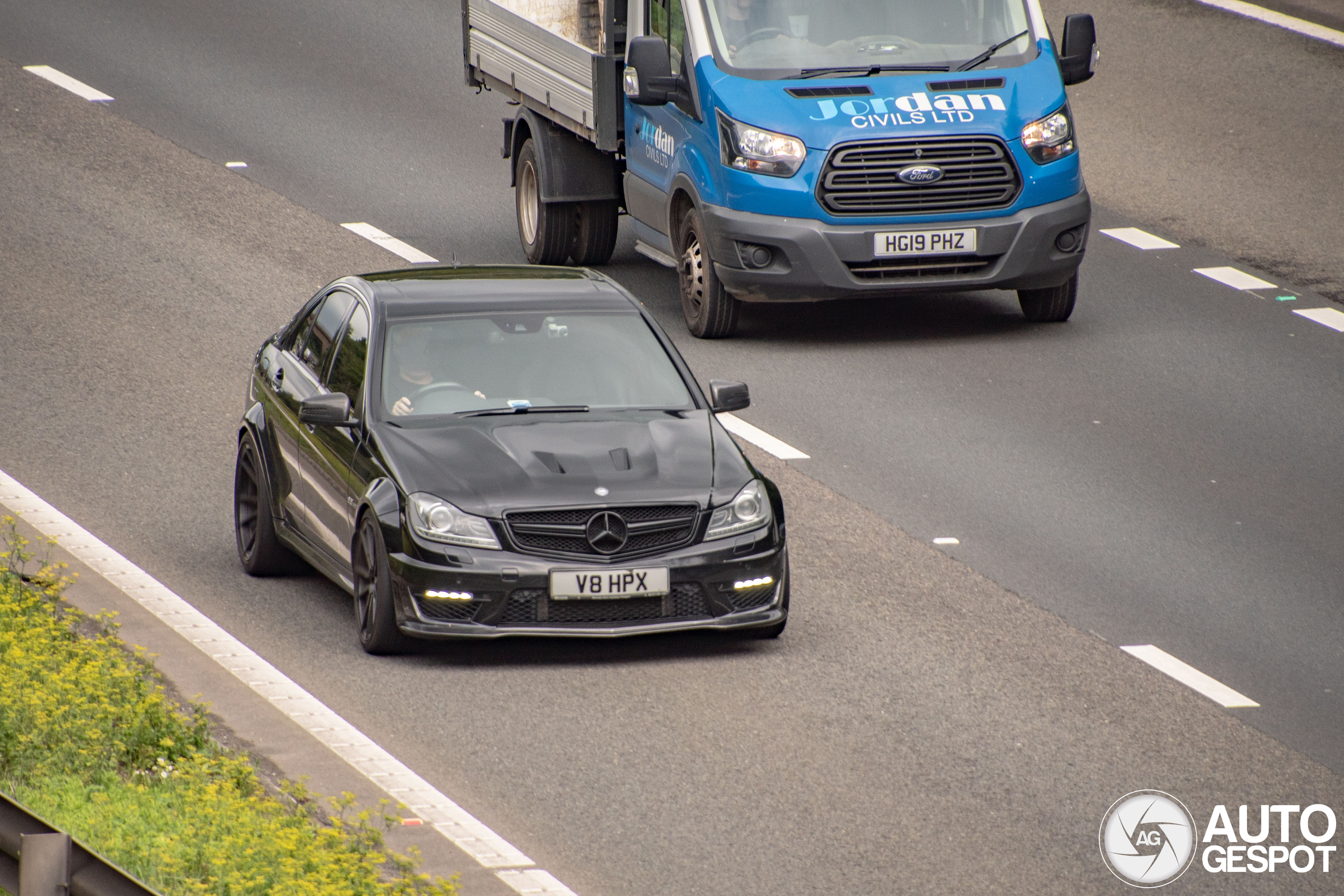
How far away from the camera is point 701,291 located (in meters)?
15.7

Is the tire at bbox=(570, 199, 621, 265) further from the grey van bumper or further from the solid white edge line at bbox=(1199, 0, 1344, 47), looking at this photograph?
the solid white edge line at bbox=(1199, 0, 1344, 47)

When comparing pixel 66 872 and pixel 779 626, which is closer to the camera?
pixel 66 872

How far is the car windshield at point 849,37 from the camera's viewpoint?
1541 cm

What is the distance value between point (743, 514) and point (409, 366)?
5.73 ft

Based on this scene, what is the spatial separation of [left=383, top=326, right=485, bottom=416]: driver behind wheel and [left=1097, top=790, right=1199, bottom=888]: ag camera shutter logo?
3.61 m

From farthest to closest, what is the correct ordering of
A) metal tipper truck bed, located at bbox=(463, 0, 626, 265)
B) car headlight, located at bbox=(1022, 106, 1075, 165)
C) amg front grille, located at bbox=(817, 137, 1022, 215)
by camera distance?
metal tipper truck bed, located at bbox=(463, 0, 626, 265), car headlight, located at bbox=(1022, 106, 1075, 165), amg front grille, located at bbox=(817, 137, 1022, 215)

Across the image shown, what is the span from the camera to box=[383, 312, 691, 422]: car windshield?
1023 centimetres

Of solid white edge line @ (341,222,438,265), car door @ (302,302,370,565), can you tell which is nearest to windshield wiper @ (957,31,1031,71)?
solid white edge line @ (341,222,438,265)

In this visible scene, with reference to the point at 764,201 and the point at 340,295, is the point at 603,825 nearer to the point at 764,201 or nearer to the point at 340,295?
the point at 340,295

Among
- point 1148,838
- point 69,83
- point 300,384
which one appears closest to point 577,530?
point 300,384

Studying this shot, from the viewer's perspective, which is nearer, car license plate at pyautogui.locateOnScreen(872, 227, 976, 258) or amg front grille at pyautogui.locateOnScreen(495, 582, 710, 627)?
amg front grille at pyautogui.locateOnScreen(495, 582, 710, 627)

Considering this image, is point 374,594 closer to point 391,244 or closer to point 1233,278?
point 391,244

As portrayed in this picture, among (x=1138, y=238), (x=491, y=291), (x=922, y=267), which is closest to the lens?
(x=491, y=291)

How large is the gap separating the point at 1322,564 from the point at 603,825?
15.8 ft
